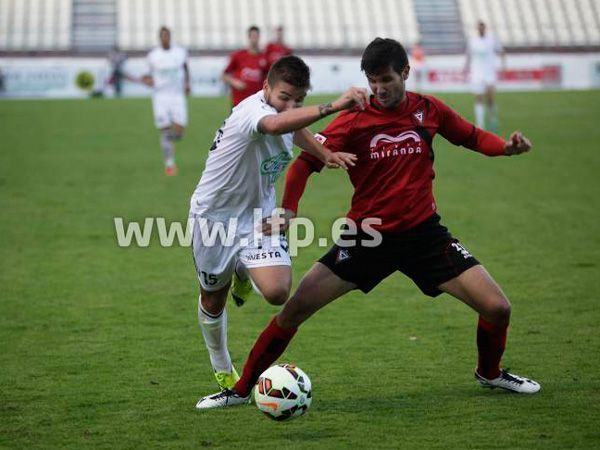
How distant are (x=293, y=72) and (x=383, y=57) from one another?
1.71 ft

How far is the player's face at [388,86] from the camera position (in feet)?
20.0

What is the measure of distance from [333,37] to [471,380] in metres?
45.7

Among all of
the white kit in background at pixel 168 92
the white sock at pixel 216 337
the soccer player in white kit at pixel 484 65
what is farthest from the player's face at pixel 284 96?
the soccer player in white kit at pixel 484 65

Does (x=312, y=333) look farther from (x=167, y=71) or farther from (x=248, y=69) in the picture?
(x=167, y=71)

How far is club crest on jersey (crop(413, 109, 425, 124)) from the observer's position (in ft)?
21.0

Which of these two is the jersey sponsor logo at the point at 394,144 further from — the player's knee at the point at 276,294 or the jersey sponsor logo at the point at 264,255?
the player's knee at the point at 276,294

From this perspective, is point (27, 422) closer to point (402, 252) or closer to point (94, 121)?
point (402, 252)

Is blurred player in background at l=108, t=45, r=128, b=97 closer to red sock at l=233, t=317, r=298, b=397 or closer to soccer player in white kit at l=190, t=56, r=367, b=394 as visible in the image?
soccer player in white kit at l=190, t=56, r=367, b=394

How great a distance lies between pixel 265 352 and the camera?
255 inches

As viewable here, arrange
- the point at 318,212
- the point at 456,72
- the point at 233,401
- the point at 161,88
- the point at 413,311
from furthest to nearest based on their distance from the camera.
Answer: the point at 456,72
the point at 161,88
the point at 318,212
the point at 413,311
the point at 233,401

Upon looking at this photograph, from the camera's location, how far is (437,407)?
6383 mm

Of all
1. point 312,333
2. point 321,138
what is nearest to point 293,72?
point 321,138

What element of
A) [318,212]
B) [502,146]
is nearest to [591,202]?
[318,212]

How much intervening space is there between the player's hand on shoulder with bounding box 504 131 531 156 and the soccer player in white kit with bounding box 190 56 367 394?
1.17m
